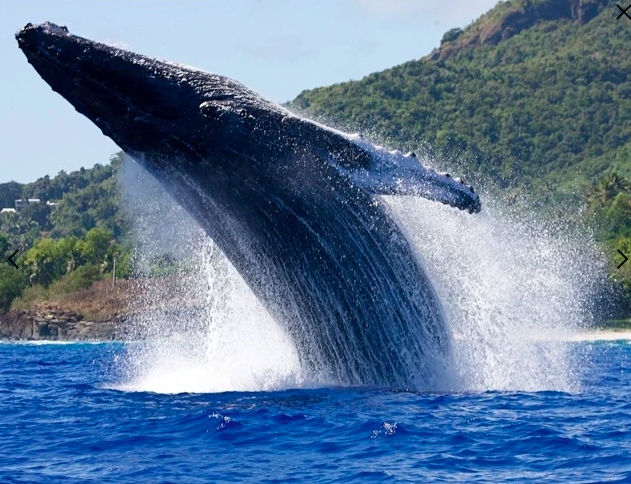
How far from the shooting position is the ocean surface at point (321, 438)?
28.2 ft

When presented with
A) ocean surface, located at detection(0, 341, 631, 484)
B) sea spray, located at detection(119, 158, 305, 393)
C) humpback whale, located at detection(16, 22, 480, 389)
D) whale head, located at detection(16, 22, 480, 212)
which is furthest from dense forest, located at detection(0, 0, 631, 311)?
whale head, located at detection(16, 22, 480, 212)

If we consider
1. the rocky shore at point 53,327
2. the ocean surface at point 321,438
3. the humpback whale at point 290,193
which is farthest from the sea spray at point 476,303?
the rocky shore at point 53,327

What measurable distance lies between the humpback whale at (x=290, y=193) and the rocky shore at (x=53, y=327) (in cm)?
6305

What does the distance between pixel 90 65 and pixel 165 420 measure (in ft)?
11.8

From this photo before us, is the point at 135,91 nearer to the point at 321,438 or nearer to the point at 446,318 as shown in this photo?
the point at 321,438

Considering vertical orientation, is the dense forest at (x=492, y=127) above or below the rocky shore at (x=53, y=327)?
above

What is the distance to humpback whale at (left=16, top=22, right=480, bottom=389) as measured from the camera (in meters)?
10.7

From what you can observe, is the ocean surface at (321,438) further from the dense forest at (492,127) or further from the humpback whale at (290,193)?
the dense forest at (492,127)

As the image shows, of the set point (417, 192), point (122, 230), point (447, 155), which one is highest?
point (447, 155)

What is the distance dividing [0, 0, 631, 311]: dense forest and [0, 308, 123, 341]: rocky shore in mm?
4156

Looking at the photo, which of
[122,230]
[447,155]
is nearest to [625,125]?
[447,155]

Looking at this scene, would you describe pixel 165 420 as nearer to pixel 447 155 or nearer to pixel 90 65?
pixel 90 65

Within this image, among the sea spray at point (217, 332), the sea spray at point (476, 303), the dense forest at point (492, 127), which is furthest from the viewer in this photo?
the dense forest at point (492, 127)

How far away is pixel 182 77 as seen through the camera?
10805 millimetres
